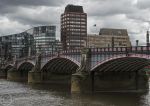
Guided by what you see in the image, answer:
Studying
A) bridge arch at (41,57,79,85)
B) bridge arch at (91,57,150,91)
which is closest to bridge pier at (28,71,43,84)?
→ bridge arch at (41,57,79,85)

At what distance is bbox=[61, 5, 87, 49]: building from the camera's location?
643ft

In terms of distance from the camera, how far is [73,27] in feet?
643

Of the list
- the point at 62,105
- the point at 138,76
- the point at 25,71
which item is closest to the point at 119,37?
the point at 25,71

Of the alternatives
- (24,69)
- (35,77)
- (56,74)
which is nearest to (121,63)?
(56,74)

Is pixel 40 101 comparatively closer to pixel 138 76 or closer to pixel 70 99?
pixel 70 99

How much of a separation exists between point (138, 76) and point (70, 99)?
22471 mm

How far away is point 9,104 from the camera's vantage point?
154 feet

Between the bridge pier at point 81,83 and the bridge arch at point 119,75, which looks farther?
the bridge arch at point 119,75

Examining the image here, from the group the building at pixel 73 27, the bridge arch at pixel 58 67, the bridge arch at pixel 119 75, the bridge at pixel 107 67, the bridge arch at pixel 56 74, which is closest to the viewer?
the bridge at pixel 107 67

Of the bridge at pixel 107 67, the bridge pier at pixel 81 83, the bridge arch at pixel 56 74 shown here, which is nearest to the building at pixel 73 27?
the bridge arch at pixel 56 74

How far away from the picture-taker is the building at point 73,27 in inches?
7712

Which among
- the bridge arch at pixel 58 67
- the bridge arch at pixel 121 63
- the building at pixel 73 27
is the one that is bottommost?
the bridge arch at pixel 58 67

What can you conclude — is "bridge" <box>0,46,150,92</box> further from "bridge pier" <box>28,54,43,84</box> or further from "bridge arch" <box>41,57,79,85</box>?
"bridge pier" <box>28,54,43,84</box>

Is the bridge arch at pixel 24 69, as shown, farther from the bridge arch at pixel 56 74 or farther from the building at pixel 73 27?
the building at pixel 73 27
